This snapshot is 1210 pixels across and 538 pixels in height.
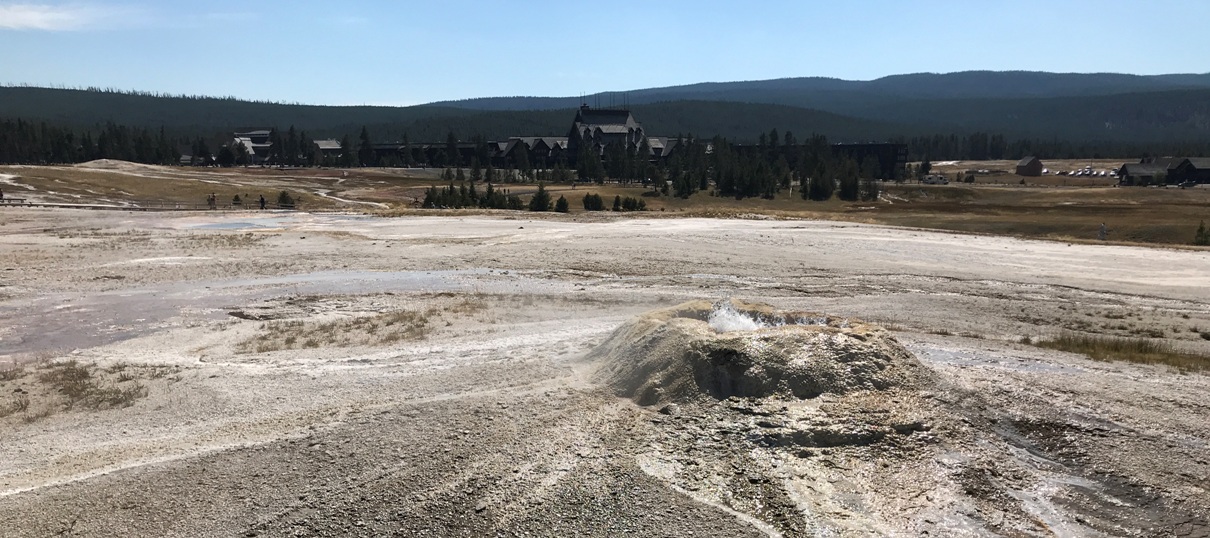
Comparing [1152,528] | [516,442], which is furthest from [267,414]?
[1152,528]

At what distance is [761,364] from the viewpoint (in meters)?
13.1

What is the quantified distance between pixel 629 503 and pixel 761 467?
2.13 meters

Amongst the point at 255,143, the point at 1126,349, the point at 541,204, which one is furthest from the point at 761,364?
the point at 255,143

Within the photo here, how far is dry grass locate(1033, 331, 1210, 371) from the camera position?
17075 millimetres

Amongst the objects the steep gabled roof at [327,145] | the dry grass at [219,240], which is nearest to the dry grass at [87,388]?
the dry grass at [219,240]

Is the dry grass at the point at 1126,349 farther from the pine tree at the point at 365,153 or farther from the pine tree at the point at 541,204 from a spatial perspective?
the pine tree at the point at 365,153

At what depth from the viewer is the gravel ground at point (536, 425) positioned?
10.4m

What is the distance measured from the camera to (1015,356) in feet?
57.3

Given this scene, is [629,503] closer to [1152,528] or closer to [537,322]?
[1152,528]

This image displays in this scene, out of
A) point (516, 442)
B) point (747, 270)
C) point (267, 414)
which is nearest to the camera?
point (516, 442)

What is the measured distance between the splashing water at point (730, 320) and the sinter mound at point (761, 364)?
112 cm

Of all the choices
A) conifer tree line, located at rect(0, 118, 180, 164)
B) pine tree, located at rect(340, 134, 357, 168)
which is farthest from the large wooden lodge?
conifer tree line, located at rect(0, 118, 180, 164)

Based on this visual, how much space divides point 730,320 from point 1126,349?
1016 centimetres

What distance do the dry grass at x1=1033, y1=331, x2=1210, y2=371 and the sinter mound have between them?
23.5 ft
